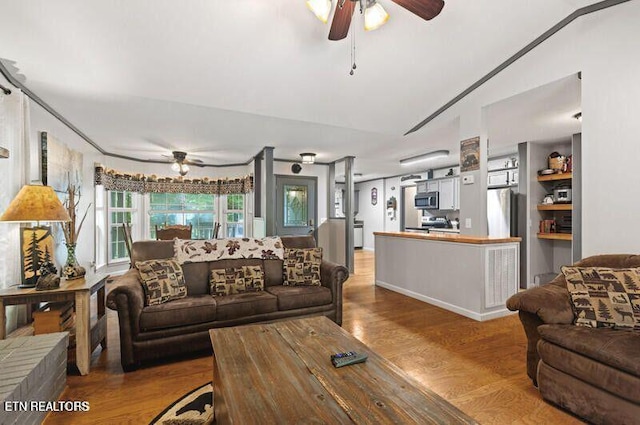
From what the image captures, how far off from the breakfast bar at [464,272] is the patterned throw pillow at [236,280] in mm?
2232

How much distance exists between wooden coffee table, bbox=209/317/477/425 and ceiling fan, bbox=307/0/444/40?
196cm

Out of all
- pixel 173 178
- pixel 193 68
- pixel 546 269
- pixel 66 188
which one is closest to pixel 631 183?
pixel 546 269

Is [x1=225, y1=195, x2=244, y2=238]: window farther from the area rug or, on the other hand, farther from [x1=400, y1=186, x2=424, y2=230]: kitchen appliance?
the area rug

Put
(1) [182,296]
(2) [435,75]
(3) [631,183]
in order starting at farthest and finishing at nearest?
(2) [435,75] → (1) [182,296] → (3) [631,183]

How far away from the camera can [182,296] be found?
278cm

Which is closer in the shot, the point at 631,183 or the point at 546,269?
the point at 631,183

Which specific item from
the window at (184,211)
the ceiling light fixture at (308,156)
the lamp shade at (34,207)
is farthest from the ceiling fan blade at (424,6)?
the window at (184,211)

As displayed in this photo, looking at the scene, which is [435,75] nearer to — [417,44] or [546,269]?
[417,44]

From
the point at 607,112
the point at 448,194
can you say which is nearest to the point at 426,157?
the point at 448,194

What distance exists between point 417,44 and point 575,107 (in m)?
2.16

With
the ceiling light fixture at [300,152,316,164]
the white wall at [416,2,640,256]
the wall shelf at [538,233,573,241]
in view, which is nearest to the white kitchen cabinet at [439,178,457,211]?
the wall shelf at [538,233,573,241]

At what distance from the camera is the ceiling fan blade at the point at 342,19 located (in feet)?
6.08

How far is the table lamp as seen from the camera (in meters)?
2.21

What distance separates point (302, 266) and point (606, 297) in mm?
2482
